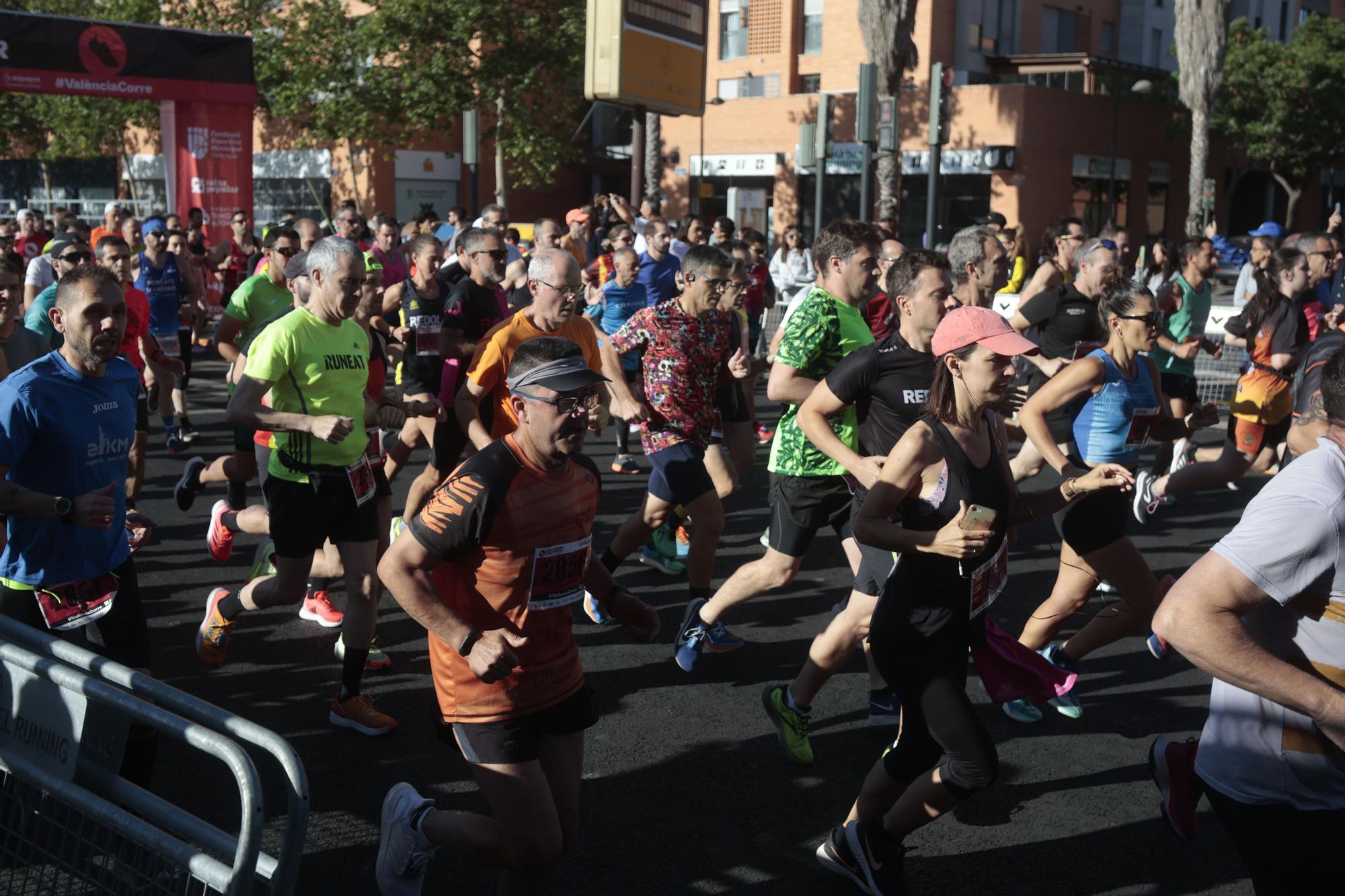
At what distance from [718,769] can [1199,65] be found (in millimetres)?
31104

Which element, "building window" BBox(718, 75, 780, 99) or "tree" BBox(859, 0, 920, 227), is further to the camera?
"building window" BBox(718, 75, 780, 99)

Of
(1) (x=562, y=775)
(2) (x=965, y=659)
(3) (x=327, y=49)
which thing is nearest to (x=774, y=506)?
(2) (x=965, y=659)

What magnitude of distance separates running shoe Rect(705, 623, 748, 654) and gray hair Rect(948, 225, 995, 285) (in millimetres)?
2305

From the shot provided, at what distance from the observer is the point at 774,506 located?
578cm

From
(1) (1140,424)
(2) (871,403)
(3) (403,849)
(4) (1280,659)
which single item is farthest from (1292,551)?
(1) (1140,424)

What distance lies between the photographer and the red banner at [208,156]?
71.8 feet

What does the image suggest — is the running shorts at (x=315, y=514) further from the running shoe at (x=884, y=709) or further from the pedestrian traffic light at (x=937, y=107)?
the pedestrian traffic light at (x=937, y=107)

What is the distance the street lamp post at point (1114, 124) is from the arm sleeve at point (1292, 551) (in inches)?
1275

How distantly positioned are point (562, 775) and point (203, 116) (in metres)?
21.2

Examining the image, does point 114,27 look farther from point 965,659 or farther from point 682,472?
point 965,659

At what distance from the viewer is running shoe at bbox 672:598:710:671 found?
19.8 ft

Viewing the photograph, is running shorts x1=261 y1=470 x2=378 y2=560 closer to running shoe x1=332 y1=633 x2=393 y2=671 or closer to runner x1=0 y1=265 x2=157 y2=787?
running shoe x1=332 y1=633 x2=393 y2=671

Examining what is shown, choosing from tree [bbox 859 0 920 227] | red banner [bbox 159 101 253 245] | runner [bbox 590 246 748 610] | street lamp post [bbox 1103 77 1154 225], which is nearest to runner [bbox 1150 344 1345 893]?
runner [bbox 590 246 748 610]

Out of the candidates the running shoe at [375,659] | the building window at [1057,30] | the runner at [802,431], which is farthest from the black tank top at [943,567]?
the building window at [1057,30]
